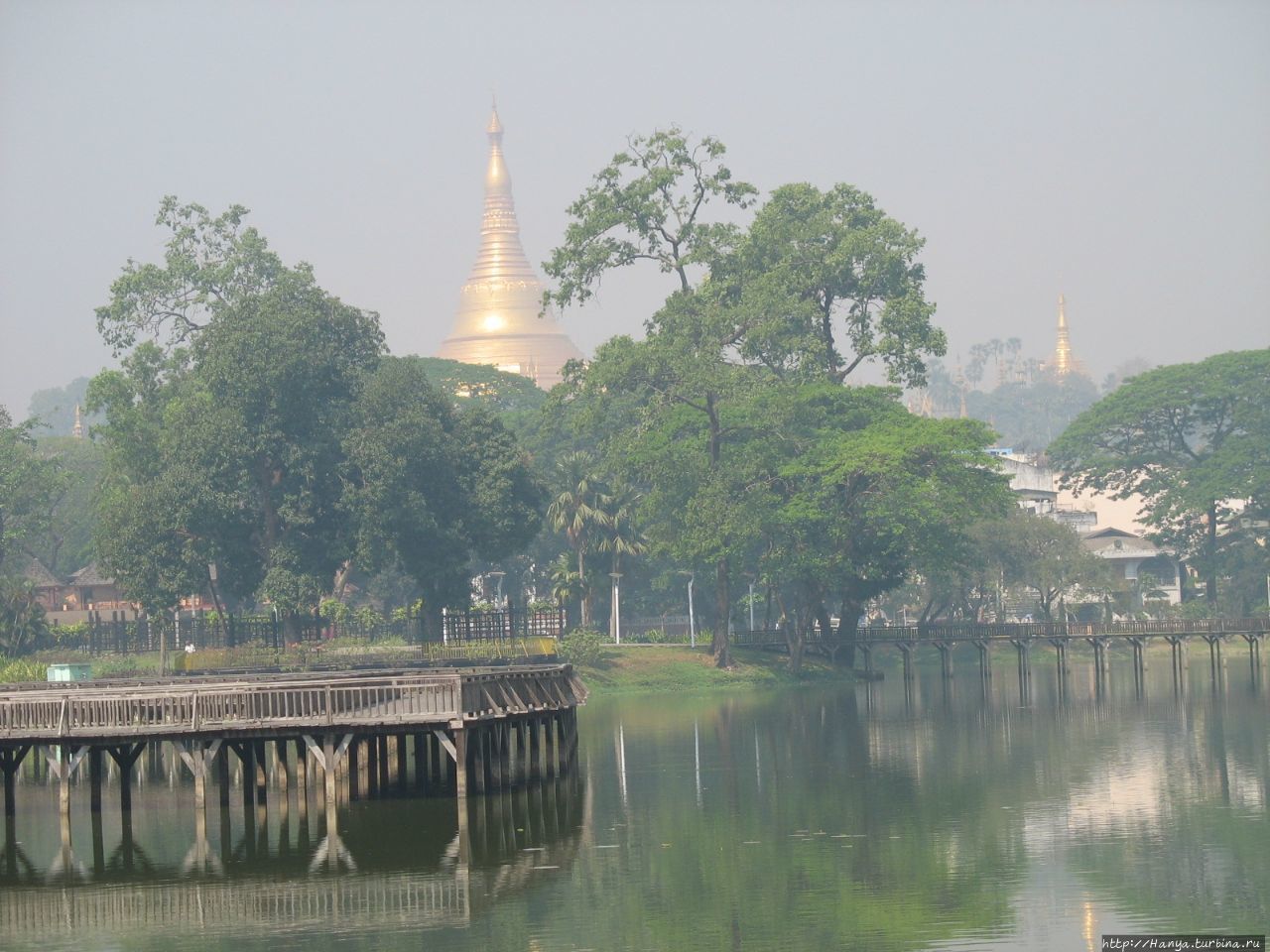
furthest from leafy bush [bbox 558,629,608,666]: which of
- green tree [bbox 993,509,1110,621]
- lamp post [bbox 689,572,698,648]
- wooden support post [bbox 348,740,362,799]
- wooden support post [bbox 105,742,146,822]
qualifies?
wooden support post [bbox 105,742,146,822]

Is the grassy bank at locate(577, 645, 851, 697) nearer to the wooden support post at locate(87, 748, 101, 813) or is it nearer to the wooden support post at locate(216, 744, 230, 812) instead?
the wooden support post at locate(216, 744, 230, 812)

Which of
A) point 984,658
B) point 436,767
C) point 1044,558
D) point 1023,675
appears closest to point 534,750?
point 436,767

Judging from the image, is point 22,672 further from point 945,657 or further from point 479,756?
point 945,657

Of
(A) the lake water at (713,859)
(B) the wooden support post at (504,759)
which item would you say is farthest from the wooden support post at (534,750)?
(B) the wooden support post at (504,759)

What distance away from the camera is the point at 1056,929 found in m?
31.7

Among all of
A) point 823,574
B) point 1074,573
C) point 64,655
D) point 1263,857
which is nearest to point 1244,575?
point 1074,573

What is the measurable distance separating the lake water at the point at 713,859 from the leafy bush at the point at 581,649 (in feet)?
89.8

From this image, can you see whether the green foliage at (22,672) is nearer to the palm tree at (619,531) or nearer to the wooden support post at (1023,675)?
the palm tree at (619,531)

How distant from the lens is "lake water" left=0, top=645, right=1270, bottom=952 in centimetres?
3250

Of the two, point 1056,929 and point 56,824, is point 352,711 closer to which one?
point 56,824

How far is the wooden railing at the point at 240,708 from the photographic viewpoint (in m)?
41.0

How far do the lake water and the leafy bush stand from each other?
2737cm

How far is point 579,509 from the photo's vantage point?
321ft

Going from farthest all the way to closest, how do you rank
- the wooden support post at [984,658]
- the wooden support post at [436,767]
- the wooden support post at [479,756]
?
the wooden support post at [984,658] < the wooden support post at [436,767] < the wooden support post at [479,756]
